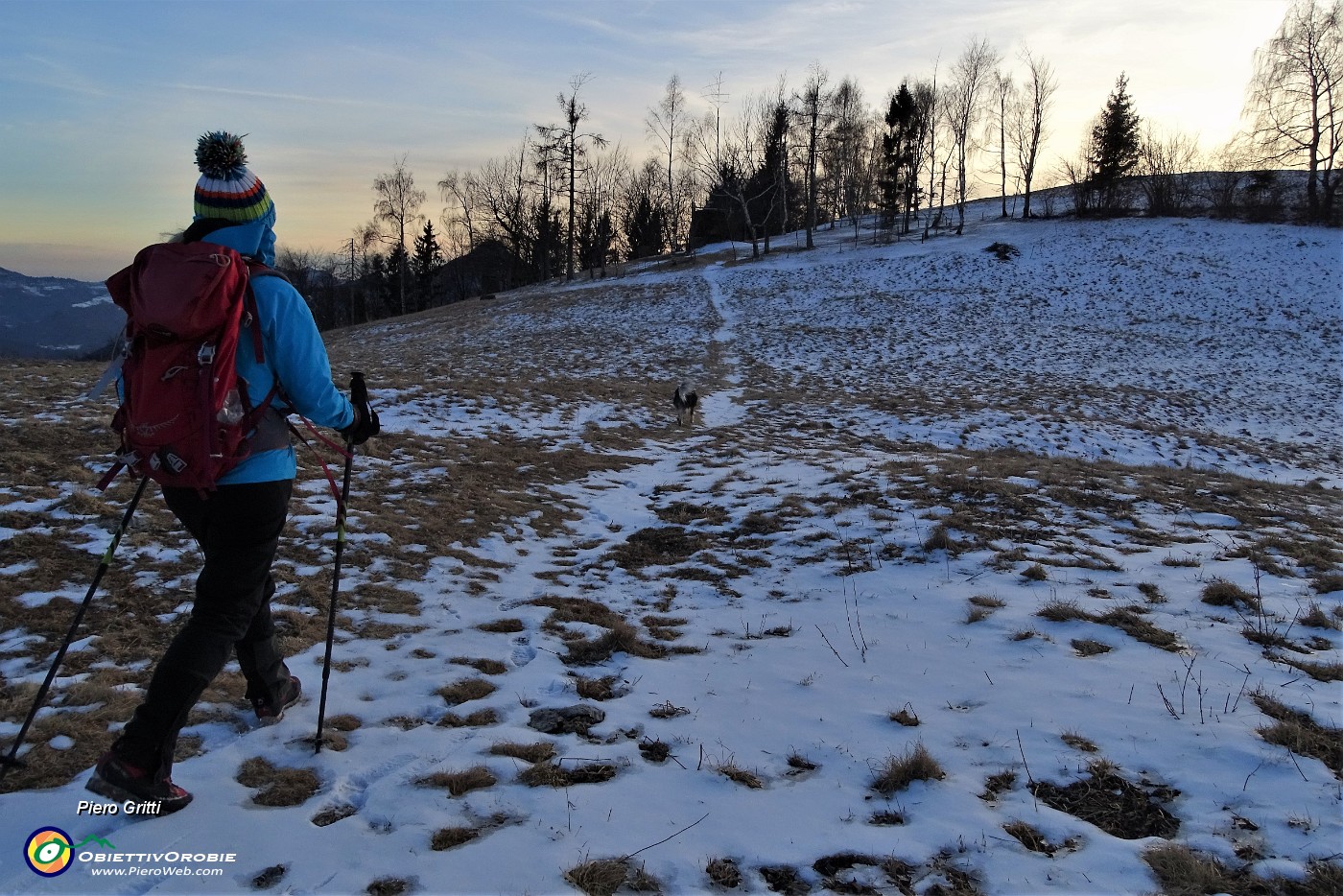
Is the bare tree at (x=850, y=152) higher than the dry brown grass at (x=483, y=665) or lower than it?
higher

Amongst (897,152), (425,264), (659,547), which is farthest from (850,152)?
(659,547)

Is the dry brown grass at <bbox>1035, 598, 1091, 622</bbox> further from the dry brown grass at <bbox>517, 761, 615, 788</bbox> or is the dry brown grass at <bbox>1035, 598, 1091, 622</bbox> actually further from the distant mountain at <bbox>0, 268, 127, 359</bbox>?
the distant mountain at <bbox>0, 268, 127, 359</bbox>

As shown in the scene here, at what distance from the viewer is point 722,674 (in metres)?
3.91

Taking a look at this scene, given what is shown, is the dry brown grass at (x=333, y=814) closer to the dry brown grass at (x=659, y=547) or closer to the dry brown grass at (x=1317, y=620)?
the dry brown grass at (x=659, y=547)

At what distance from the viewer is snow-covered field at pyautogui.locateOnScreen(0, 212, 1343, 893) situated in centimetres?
239

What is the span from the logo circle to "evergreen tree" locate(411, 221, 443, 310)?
61.1 meters

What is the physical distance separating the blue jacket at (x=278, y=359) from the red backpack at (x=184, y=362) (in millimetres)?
119

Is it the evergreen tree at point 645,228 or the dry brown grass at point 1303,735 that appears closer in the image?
the dry brown grass at point 1303,735

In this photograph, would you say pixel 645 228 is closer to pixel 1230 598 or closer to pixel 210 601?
pixel 1230 598

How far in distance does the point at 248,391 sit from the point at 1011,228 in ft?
158

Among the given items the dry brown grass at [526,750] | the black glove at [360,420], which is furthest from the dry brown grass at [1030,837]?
the black glove at [360,420]

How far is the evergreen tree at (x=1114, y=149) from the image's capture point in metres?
41.5

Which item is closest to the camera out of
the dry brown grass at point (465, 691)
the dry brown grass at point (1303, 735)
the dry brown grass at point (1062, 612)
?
the dry brown grass at point (1303, 735)

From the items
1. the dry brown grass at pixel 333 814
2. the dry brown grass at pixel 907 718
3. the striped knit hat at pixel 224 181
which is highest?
the striped knit hat at pixel 224 181
